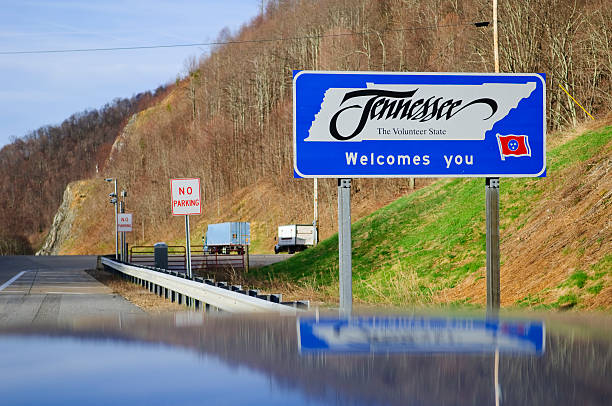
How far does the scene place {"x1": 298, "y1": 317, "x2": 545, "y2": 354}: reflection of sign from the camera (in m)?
3.69

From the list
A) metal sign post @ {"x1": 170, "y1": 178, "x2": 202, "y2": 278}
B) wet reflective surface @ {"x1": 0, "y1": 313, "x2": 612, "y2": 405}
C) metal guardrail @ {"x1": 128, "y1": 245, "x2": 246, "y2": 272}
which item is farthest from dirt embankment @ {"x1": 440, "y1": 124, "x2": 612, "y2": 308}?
metal guardrail @ {"x1": 128, "y1": 245, "x2": 246, "y2": 272}

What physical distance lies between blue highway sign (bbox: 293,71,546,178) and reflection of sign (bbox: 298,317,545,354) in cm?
652

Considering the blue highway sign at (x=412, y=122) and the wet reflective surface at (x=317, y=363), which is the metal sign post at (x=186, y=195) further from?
the wet reflective surface at (x=317, y=363)

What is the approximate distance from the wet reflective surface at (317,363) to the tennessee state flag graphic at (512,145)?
703cm

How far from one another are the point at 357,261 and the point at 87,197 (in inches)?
4520

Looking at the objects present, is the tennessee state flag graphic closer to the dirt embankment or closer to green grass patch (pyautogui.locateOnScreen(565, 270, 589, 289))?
the dirt embankment

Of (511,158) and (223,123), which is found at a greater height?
(223,123)

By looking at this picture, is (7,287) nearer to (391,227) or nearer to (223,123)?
(391,227)

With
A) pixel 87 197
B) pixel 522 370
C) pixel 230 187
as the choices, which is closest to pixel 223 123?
pixel 230 187

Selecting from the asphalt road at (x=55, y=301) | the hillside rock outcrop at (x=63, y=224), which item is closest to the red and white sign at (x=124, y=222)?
the asphalt road at (x=55, y=301)

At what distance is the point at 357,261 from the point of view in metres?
23.8

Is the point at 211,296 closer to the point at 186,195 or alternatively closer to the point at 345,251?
the point at 345,251

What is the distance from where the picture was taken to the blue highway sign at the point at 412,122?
36.2ft

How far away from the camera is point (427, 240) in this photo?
73.2 feet
